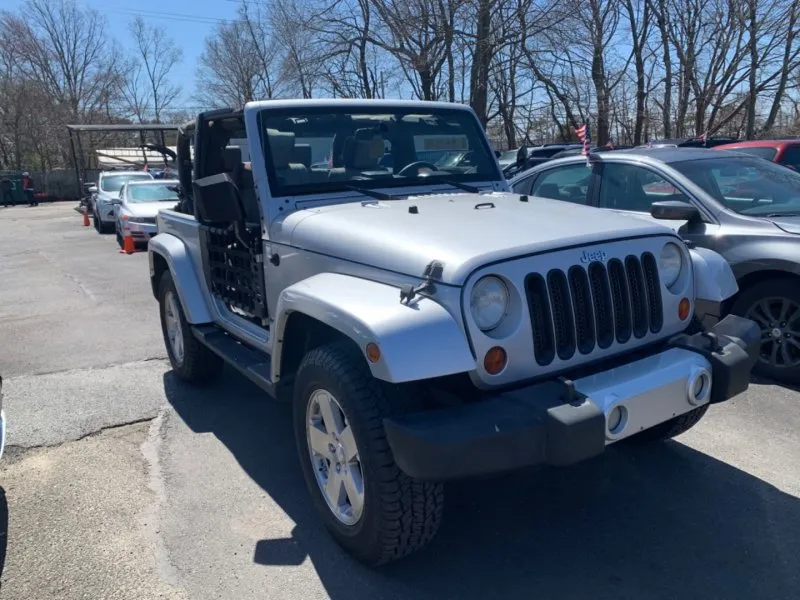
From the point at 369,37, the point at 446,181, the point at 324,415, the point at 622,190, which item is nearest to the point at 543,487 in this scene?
the point at 324,415

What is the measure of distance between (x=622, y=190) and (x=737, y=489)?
3131 millimetres

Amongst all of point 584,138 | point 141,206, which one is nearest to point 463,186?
point 584,138

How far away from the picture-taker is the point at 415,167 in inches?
172

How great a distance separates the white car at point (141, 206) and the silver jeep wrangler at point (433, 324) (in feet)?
31.4

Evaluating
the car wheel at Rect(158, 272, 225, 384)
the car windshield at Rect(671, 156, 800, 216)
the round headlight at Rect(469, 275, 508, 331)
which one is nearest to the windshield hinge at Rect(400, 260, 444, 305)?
the round headlight at Rect(469, 275, 508, 331)

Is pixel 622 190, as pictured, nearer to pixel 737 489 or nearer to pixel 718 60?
pixel 737 489

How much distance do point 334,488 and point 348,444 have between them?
30 cm

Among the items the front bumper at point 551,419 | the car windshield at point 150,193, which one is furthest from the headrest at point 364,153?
the car windshield at point 150,193

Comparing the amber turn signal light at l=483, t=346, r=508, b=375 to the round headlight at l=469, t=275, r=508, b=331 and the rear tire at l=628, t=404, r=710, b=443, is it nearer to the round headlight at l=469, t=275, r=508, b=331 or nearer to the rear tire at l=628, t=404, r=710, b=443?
the round headlight at l=469, t=275, r=508, b=331

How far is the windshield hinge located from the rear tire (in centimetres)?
178

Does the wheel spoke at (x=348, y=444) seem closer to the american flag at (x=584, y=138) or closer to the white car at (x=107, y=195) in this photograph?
the american flag at (x=584, y=138)

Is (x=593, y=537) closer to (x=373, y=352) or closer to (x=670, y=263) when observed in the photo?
(x=670, y=263)

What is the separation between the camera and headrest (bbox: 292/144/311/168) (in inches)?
158

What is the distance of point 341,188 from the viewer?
4039mm
